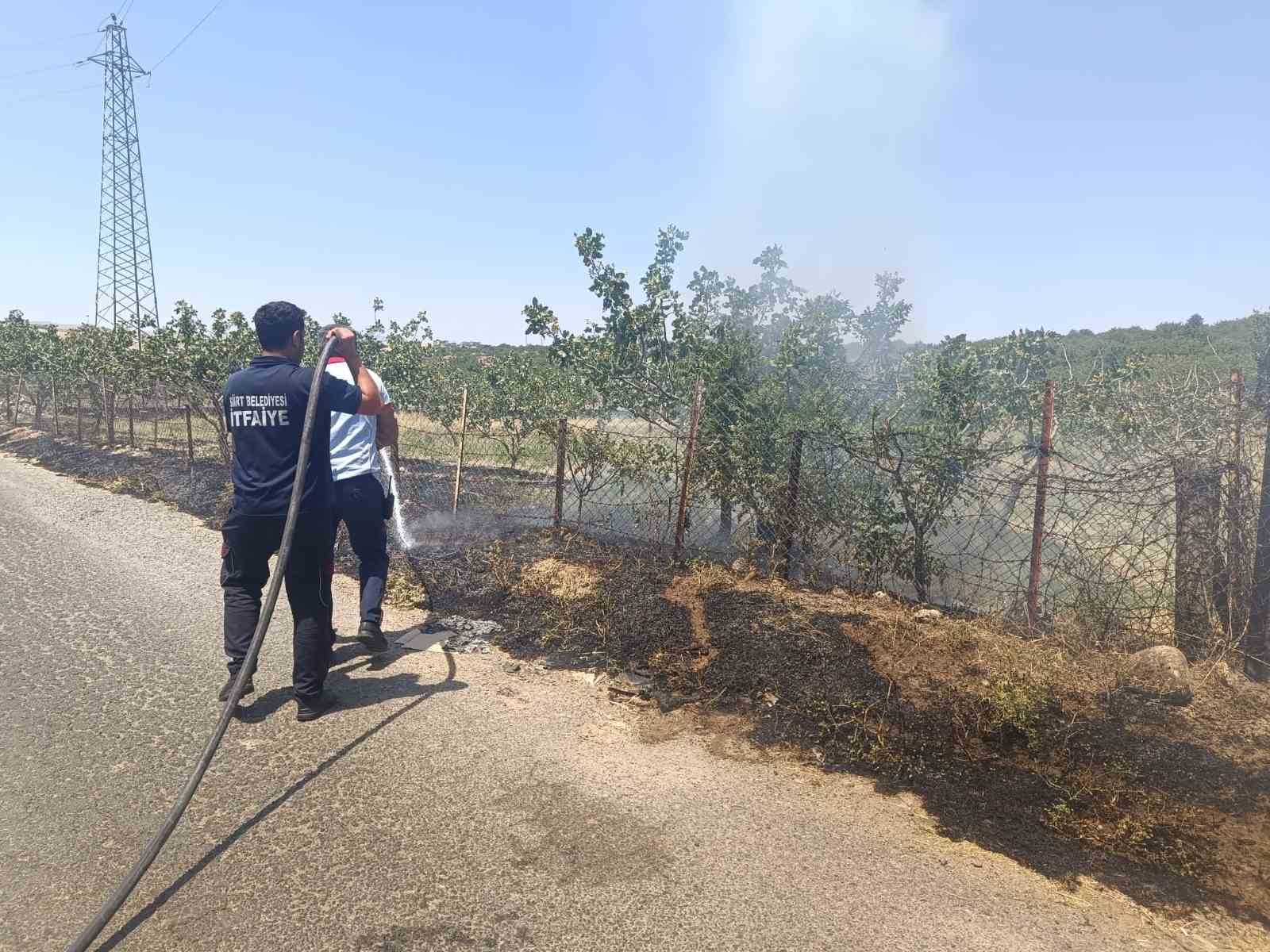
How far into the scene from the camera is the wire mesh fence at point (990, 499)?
4.38 meters

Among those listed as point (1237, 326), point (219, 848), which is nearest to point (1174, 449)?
point (219, 848)

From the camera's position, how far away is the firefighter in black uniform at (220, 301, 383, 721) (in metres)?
3.61

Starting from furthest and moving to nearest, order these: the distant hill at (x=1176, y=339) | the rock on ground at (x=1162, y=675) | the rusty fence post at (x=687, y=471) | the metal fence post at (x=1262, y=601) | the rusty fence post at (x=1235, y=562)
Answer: the distant hill at (x=1176, y=339), the rusty fence post at (x=687, y=471), the rusty fence post at (x=1235, y=562), the metal fence post at (x=1262, y=601), the rock on ground at (x=1162, y=675)

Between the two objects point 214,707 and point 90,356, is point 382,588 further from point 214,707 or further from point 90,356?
point 90,356

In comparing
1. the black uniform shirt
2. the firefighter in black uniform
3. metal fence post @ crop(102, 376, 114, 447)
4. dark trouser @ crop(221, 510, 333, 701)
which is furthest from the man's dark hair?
metal fence post @ crop(102, 376, 114, 447)

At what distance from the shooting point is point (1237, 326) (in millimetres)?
28609

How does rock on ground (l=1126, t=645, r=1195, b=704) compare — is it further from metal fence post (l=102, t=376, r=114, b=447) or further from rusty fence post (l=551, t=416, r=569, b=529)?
metal fence post (l=102, t=376, r=114, b=447)

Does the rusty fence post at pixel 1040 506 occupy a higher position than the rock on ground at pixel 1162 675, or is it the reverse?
the rusty fence post at pixel 1040 506

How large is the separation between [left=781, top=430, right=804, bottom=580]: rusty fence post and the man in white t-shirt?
295 centimetres

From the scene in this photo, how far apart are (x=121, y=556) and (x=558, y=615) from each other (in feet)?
14.5

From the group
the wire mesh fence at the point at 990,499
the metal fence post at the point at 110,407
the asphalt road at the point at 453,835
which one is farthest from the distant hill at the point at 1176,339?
the metal fence post at the point at 110,407

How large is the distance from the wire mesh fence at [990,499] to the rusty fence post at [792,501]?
13 millimetres

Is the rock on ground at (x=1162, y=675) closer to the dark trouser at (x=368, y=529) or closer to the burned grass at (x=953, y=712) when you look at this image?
the burned grass at (x=953, y=712)

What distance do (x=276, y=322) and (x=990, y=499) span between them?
178 inches
